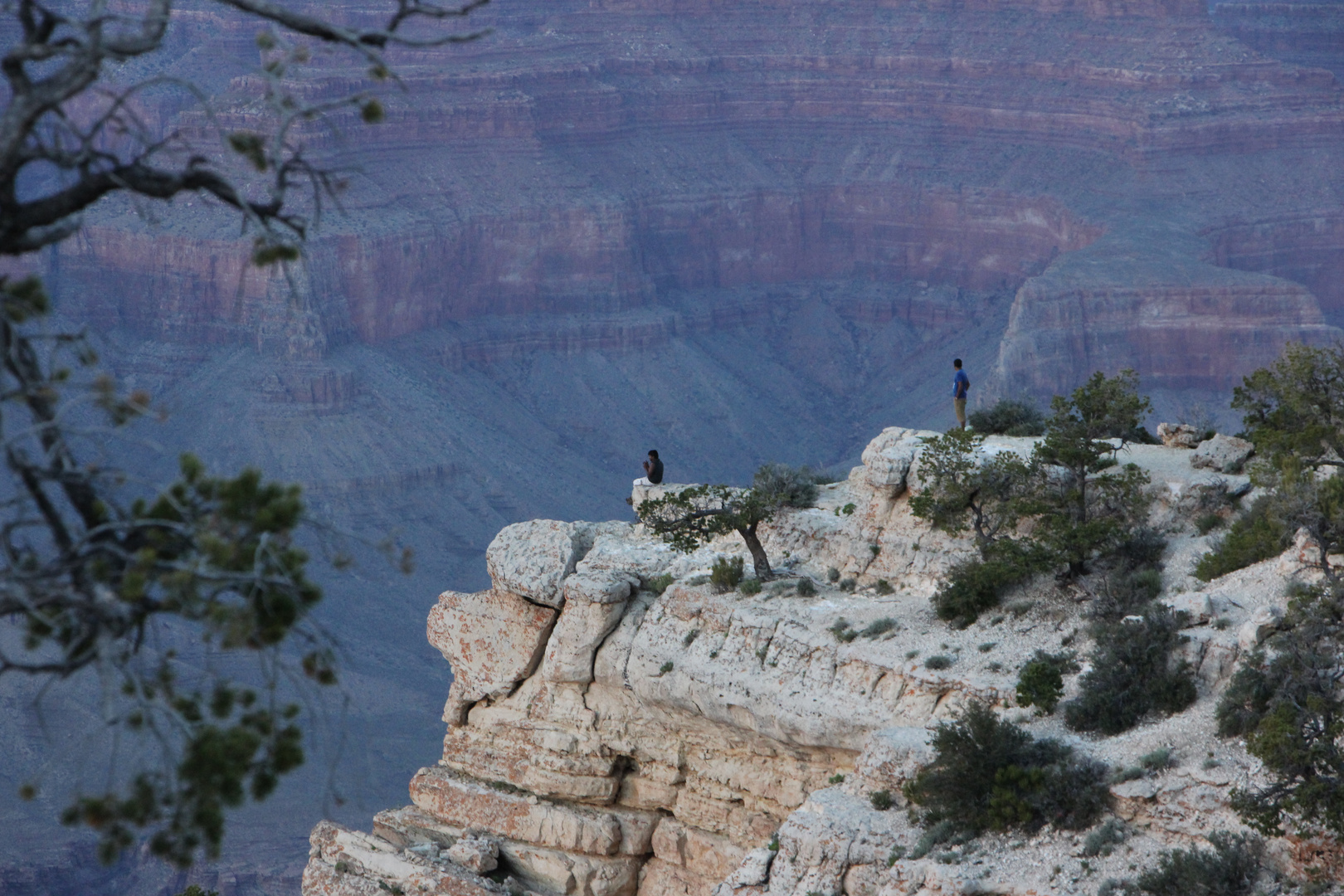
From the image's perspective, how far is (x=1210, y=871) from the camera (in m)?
18.8

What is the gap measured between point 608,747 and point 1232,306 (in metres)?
68.0

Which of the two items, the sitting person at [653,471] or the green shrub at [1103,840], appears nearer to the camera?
the green shrub at [1103,840]

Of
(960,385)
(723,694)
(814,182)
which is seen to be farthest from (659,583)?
(814,182)

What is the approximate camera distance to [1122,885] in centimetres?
1955

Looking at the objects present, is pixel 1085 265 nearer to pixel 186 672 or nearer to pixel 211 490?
pixel 186 672

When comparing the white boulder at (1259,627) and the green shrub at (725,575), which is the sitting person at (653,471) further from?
the white boulder at (1259,627)

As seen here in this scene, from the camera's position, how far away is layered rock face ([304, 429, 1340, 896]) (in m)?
23.3

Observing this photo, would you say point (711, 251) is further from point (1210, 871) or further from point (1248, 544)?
point (1210, 871)

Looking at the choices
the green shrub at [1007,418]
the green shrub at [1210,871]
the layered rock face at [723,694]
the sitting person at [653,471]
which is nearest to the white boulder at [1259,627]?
the layered rock face at [723,694]

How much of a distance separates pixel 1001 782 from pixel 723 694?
22.1ft

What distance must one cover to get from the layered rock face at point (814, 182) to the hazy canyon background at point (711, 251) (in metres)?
0.21

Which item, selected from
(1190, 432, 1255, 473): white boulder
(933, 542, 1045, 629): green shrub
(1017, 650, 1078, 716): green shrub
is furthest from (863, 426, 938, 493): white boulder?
(1017, 650, 1078, 716): green shrub

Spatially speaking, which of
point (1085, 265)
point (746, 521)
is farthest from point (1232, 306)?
point (746, 521)

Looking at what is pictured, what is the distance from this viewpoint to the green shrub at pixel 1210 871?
738 inches
